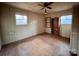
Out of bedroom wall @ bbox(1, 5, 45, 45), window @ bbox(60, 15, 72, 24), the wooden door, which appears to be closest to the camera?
bedroom wall @ bbox(1, 5, 45, 45)

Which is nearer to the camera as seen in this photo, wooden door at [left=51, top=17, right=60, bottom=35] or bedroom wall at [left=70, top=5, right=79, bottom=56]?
bedroom wall at [left=70, top=5, right=79, bottom=56]

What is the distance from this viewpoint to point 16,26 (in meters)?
1.78

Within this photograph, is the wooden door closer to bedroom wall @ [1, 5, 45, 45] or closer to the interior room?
the interior room

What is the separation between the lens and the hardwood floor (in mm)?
1772

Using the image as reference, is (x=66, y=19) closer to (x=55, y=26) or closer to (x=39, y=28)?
(x=55, y=26)

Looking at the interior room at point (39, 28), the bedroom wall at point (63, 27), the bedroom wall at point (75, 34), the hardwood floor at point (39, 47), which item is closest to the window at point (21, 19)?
the interior room at point (39, 28)

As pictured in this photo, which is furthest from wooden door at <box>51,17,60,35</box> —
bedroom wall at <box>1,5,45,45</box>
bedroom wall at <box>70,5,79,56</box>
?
bedroom wall at <box>70,5,79,56</box>

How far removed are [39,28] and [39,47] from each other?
440 millimetres

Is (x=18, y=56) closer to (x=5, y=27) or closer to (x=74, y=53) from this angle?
(x=5, y=27)

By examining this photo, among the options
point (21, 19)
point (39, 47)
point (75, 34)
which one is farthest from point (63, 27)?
point (21, 19)

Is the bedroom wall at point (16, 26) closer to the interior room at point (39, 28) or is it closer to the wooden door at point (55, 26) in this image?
the interior room at point (39, 28)

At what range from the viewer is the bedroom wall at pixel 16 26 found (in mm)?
1686

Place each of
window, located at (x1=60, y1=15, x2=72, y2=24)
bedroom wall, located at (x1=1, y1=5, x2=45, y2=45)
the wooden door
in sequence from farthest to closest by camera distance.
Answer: the wooden door, window, located at (x1=60, y1=15, x2=72, y2=24), bedroom wall, located at (x1=1, y1=5, x2=45, y2=45)

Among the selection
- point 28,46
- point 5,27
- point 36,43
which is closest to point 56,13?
point 36,43
